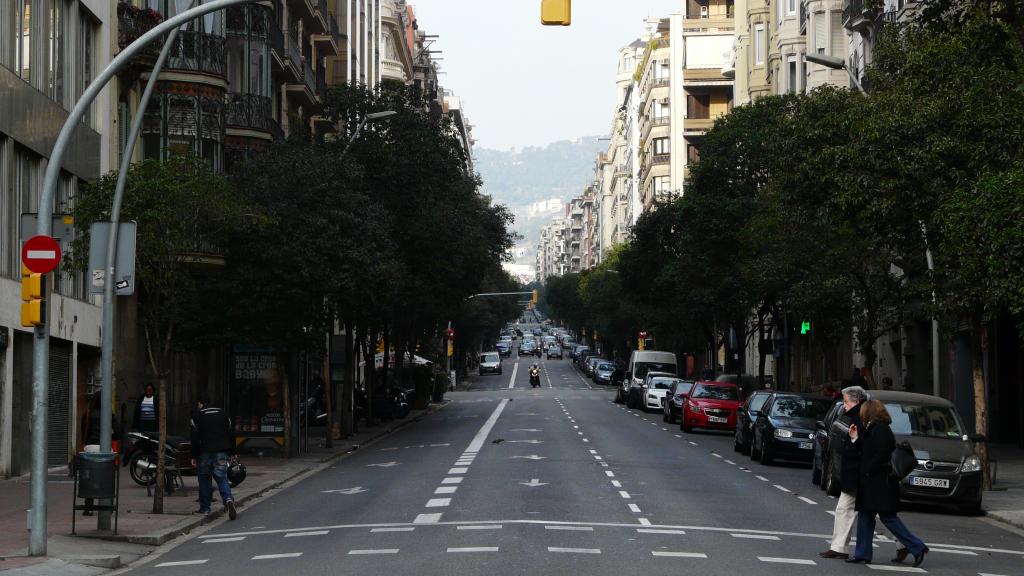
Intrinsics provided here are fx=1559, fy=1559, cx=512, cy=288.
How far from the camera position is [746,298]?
5156 cm

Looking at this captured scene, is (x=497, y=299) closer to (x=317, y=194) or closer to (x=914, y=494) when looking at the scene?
(x=317, y=194)

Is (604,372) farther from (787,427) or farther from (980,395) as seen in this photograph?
(980,395)

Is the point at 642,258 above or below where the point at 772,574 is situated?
above

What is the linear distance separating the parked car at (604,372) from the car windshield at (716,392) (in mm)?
57465

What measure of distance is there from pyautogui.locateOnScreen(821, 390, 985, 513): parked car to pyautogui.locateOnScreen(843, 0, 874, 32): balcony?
29577 millimetres

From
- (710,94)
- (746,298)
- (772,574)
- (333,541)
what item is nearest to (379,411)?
(746,298)

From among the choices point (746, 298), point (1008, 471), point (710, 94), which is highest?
point (710, 94)

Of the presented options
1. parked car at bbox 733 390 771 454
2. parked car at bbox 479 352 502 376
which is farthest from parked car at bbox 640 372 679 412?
parked car at bbox 479 352 502 376

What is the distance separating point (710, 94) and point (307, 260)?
75215 mm

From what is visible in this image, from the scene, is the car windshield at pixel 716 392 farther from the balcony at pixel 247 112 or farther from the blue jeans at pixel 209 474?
the blue jeans at pixel 209 474

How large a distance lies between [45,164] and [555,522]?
1573cm

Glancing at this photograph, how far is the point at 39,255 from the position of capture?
16.1m

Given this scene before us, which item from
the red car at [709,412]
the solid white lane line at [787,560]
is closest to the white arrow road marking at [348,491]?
the solid white lane line at [787,560]

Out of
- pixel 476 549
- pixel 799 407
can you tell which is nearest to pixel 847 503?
pixel 476 549
